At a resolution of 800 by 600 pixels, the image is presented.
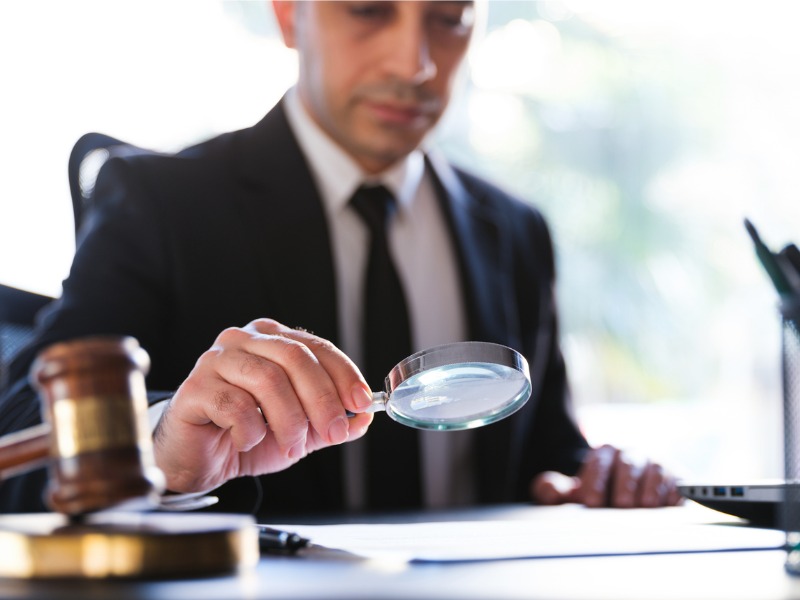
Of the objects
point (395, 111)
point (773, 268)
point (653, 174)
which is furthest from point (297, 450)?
point (653, 174)

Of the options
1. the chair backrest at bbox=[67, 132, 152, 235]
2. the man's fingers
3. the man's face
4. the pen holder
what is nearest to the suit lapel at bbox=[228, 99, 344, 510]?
the man's face

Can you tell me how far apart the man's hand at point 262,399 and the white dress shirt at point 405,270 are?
2.86 ft

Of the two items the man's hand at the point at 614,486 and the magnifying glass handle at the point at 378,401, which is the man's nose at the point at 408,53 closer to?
the man's hand at the point at 614,486

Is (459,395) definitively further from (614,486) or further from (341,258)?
(341,258)

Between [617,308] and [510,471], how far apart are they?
384 cm

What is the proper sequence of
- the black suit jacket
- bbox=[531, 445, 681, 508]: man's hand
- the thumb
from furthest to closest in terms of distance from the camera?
1. the black suit jacket
2. the thumb
3. bbox=[531, 445, 681, 508]: man's hand

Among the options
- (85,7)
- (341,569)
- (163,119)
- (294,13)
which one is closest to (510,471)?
(294,13)

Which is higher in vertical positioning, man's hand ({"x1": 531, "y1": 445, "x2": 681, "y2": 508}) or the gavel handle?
the gavel handle

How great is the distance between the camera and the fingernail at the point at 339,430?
96cm

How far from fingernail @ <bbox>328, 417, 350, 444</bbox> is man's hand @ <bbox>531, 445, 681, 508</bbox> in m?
0.71

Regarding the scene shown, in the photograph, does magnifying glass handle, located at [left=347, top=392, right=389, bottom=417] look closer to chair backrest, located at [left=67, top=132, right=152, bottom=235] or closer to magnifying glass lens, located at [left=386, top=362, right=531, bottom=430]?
magnifying glass lens, located at [left=386, top=362, right=531, bottom=430]

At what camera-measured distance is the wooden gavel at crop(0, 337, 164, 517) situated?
616 millimetres

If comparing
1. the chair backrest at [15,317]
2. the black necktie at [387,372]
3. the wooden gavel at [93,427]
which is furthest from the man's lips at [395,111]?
the wooden gavel at [93,427]

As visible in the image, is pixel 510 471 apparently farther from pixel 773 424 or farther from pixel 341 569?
pixel 773 424
